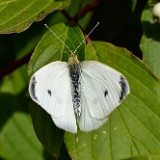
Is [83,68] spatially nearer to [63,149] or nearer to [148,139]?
[148,139]

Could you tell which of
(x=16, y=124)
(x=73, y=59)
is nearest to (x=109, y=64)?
(x=73, y=59)

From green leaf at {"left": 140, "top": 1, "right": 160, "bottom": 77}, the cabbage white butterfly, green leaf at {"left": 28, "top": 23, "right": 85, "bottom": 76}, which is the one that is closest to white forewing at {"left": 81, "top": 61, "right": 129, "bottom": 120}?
the cabbage white butterfly

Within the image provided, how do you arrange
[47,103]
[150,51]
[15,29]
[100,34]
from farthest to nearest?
[100,34]
[150,51]
[15,29]
[47,103]

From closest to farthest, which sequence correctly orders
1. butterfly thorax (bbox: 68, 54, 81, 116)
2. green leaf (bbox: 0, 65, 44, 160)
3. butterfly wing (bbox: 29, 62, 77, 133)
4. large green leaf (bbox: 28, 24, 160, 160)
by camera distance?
1. butterfly wing (bbox: 29, 62, 77, 133)
2. butterfly thorax (bbox: 68, 54, 81, 116)
3. large green leaf (bbox: 28, 24, 160, 160)
4. green leaf (bbox: 0, 65, 44, 160)

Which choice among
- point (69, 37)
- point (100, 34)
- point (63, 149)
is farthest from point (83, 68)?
point (100, 34)

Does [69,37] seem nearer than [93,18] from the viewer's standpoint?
Yes

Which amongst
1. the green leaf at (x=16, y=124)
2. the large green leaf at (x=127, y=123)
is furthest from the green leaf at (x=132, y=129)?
the green leaf at (x=16, y=124)

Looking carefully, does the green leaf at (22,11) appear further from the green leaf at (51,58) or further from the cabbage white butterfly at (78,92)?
the cabbage white butterfly at (78,92)

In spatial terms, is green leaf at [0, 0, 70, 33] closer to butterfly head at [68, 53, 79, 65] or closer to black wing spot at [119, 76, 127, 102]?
butterfly head at [68, 53, 79, 65]
